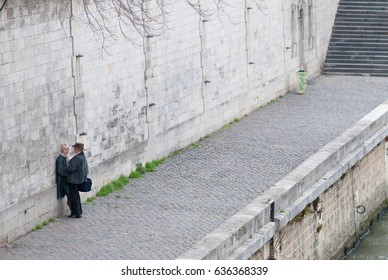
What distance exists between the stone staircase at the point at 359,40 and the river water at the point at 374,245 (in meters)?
9.07

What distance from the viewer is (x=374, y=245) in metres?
26.2

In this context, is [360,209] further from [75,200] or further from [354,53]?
[354,53]

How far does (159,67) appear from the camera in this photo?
25.7 meters

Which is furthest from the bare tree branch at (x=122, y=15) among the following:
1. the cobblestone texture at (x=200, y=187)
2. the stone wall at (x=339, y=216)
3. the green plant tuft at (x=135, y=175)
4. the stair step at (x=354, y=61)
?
the stair step at (x=354, y=61)

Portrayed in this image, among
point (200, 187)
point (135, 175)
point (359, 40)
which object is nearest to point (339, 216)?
point (200, 187)

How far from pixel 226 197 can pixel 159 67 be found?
387 cm

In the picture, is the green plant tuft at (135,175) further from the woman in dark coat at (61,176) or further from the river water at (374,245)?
the river water at (374,245)

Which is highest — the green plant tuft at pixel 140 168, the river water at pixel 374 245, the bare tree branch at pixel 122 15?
the bare tree branch at pixel 122 15

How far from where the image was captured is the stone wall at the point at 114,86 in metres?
20.2

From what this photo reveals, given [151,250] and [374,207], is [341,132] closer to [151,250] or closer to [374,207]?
[374,207]

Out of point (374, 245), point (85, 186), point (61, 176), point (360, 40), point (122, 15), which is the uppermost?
point (122, 15)

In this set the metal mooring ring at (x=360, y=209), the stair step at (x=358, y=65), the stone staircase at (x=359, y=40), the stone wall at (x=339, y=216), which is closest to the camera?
the stone wall at (x=339, y=216)

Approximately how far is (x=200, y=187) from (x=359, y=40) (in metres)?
15.0

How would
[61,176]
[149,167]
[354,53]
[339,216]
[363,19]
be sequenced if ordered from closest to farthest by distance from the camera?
[61,176]
[149,167]
[339,216]
[354,53]
[363,19]
